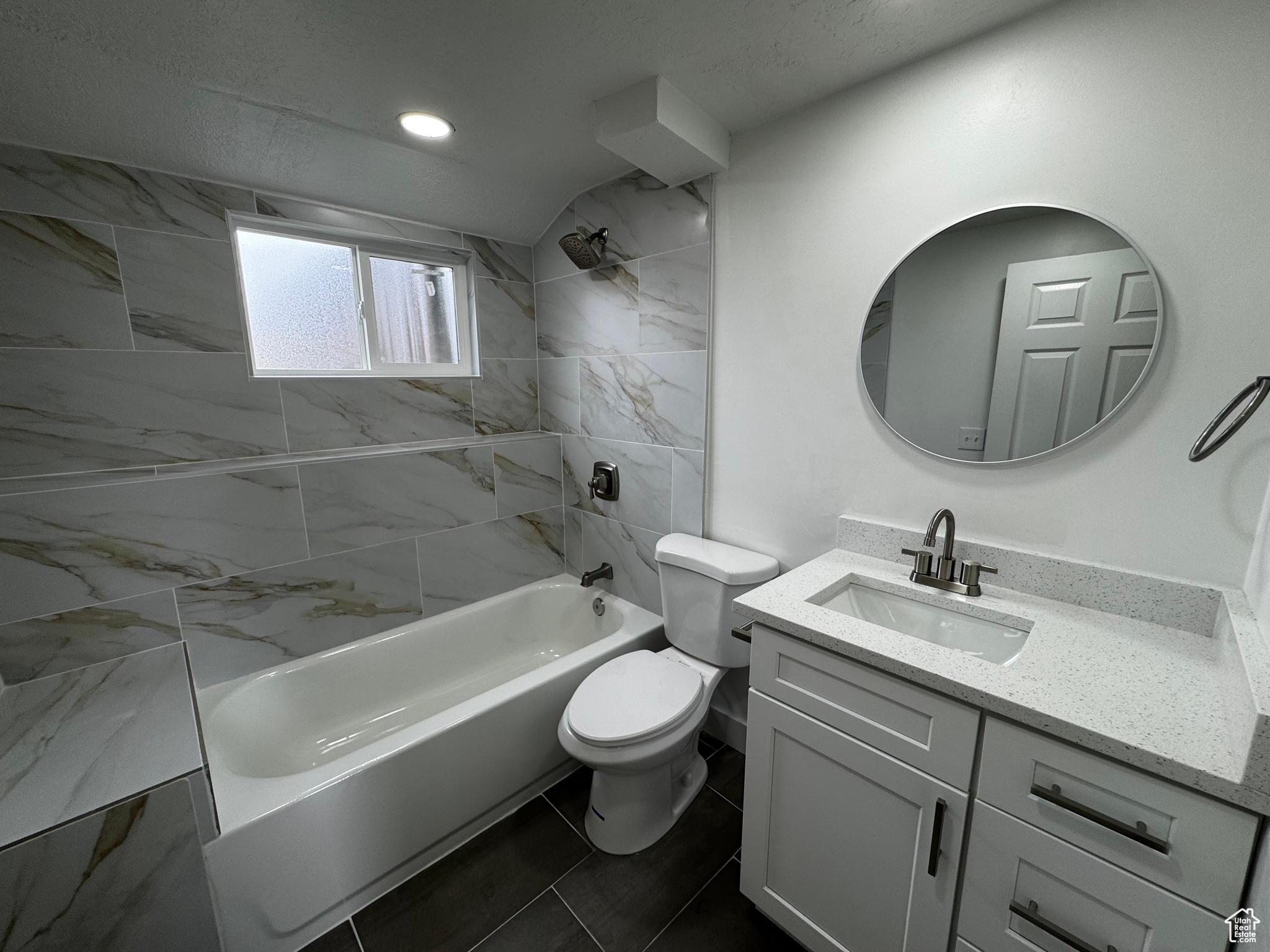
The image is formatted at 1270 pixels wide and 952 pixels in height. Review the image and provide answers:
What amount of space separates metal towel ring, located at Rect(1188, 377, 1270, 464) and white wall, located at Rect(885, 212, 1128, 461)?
0.38 m

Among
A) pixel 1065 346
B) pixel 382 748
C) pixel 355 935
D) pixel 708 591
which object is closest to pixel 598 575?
pixel 708 591

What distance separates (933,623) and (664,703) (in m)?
0.80

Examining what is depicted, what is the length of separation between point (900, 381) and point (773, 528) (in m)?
0.64

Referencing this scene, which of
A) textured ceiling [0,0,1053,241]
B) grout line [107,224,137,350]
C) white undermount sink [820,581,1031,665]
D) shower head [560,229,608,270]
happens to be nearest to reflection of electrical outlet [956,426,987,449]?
white undermount sink [820,581,1031,665]

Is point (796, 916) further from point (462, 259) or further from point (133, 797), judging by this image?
point (462, 259)

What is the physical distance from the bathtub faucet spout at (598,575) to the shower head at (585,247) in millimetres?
1359

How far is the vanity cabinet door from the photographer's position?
959 millimetres

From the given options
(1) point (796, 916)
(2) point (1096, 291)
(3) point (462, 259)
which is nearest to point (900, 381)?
(2) point (1096, 291)

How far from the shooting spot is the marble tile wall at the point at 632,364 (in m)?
1.86

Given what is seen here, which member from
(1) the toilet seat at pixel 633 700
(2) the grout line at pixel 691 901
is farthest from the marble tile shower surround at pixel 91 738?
(2) the grout line at pixel 691 901

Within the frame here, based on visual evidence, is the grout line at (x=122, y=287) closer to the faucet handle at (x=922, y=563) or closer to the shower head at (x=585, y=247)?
the shower head at (x=585, y=247)

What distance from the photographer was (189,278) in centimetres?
168

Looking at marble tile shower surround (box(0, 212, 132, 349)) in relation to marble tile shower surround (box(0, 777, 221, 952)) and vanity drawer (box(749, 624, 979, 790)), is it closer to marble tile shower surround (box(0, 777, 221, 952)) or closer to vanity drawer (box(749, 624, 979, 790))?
marble tile shower surround (box(0, 777, 221, 952))

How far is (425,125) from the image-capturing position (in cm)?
158
